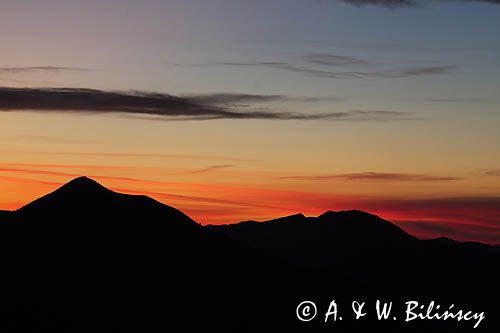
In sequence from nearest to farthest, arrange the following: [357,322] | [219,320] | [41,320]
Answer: [41,320] → [219,320] → [357,322]

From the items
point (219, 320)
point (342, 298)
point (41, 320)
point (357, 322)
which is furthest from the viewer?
point (342, 298)

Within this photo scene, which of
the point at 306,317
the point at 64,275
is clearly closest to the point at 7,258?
the point at 64,275

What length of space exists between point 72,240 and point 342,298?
64453 mm

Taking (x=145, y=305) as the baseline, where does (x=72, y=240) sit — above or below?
above

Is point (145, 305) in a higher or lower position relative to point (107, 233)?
lower

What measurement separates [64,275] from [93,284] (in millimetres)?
6747

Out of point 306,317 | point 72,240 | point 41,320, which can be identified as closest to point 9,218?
point 72,240

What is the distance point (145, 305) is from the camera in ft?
551

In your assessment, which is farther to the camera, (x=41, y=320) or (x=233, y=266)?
(x=233, y=266)

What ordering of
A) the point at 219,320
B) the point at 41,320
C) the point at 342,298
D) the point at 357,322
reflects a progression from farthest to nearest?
1. the point at 342,298
2. the point at 357,322
3. the point at 219,320
4. the point at 41,320

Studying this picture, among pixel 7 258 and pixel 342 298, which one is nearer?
pixel 7 258

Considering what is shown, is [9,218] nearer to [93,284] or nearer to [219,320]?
[93,284]

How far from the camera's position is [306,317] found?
171500mm

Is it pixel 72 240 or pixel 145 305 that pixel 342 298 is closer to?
pixel 145 305
